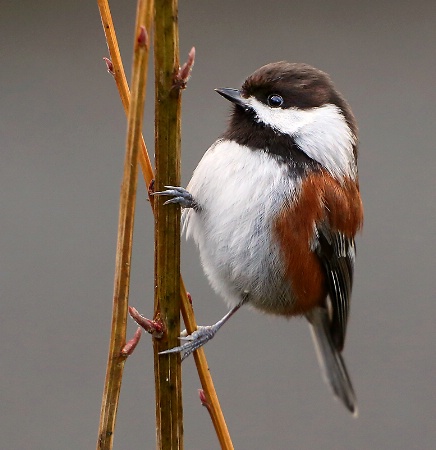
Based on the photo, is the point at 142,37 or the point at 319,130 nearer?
the point at 142,37

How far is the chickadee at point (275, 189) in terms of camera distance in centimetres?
143

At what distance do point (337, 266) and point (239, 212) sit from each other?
401 mm

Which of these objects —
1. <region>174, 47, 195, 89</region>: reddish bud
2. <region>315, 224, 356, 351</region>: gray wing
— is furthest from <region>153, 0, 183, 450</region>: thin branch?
<region>315, 224, 356, 351</region>: gray wing

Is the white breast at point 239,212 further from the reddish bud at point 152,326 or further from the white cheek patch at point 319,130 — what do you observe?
the reddish bud at point 152,326

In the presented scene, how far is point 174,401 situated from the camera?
0.92 m

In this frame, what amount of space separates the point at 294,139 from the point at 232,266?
31cm

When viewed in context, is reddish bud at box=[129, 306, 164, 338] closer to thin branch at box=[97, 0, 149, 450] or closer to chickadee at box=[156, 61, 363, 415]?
thin branch at box=[97, 0, 149, 450]

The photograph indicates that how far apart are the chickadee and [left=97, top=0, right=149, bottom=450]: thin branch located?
52 cm

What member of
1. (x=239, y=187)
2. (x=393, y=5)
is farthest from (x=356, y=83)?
(x=239, y=187)

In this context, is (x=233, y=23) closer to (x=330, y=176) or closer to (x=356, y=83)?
(x=356, y=83)

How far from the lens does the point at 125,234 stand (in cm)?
78

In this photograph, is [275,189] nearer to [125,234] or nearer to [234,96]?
[234,96]

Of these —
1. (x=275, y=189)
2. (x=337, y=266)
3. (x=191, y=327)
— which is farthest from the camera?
(x=337, y=266)

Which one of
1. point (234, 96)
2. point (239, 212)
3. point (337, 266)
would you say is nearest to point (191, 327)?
point (239, 212)
